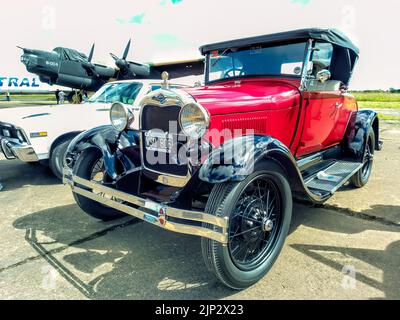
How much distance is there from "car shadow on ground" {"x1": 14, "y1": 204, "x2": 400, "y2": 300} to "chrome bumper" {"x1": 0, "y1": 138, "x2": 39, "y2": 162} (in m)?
1.48

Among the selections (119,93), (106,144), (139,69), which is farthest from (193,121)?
(139,69)

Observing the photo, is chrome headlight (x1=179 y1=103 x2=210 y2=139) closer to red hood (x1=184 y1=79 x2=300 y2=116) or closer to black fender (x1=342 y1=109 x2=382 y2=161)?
red hood (x1=184 y1=79 x2=300 y2=116)

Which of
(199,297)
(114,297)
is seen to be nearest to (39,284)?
(114,297)

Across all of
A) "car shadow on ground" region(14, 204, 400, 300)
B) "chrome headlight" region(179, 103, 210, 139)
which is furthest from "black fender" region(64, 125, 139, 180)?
"chrome headlight" region(179, 103, 210, 139)

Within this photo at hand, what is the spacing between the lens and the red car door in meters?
3.53

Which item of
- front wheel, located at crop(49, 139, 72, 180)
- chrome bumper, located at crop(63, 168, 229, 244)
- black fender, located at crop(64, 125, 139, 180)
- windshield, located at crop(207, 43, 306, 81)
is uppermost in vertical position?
windshield, located at crop(207, 43, 306, 81)

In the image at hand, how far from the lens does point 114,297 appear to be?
A: 2135mm

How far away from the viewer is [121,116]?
292 centimetres

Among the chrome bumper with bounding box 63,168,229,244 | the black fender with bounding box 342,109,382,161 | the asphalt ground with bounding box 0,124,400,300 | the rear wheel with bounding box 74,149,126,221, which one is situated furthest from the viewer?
the black fender with bounding box 342,109,382,161

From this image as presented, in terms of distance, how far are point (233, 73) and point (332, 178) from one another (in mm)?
1686

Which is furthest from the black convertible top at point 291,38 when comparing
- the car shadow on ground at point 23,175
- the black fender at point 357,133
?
the car shadow on ground at point 23,175

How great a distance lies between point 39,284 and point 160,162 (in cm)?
129

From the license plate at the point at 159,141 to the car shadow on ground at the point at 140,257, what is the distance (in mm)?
924
